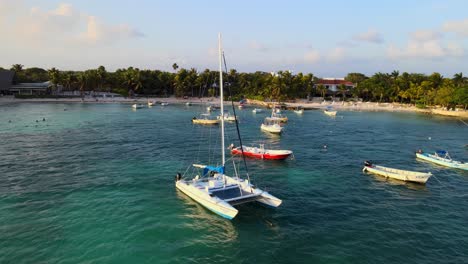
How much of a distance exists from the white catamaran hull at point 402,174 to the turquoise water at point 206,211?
1110 millimetres

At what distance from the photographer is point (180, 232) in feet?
91.2

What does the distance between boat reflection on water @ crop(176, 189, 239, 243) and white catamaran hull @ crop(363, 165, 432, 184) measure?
1065 inches

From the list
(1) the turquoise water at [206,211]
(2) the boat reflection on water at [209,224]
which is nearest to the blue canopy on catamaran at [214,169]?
A: (1) the turquoise water at [206,211]

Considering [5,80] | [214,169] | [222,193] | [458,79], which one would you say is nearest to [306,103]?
[458,79]

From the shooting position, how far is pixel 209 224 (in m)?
29.4

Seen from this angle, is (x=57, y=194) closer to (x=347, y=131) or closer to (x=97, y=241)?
(x=97, y=241)

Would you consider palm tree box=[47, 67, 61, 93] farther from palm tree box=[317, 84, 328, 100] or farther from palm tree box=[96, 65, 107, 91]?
palm tree box=[317, 84, 328, 100]

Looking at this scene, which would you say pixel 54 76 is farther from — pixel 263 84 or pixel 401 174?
pixel 401 174

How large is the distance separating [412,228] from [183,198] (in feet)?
74.7

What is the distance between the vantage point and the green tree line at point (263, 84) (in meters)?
166

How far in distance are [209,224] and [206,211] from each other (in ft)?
8.98

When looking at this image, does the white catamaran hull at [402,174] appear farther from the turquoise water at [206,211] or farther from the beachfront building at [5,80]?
the beachfront building at [5,80]

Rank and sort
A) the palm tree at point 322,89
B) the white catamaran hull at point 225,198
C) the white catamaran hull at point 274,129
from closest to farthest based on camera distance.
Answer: the white catamaran hull at point 225,198, the white catamaran hull at point 274,129, the palm tree at point 322,89

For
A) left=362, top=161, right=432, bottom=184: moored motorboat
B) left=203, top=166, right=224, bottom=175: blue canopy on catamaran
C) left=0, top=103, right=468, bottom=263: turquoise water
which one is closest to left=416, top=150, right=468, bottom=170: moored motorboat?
left=0, top=103, right=468, bottom=263: turquoise water
